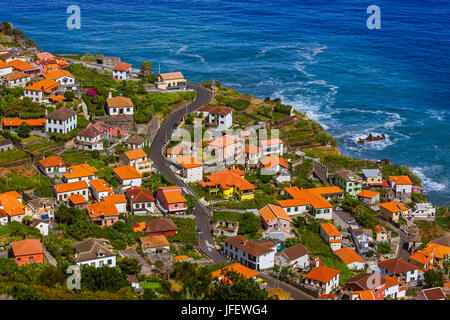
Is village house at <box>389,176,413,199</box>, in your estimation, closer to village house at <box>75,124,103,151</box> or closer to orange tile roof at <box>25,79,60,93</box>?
village house at <box>75,124,103,151</box>

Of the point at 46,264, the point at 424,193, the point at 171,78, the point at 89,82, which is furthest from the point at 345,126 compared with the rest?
the point at 46,264

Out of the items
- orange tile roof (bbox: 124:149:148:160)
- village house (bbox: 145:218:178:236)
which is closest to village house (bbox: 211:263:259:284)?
village house (bbox: 145:218:178:236)

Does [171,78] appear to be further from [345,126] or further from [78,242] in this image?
[78,242]

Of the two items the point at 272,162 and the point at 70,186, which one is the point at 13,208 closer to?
the point at 70,186

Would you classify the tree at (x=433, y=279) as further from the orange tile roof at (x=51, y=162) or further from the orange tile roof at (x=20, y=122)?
the orange tile roof at (x=20, y=122)

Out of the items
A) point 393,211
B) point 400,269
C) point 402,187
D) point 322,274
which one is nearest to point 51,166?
point 322,274

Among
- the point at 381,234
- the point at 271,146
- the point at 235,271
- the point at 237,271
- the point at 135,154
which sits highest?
the point at 135,154
